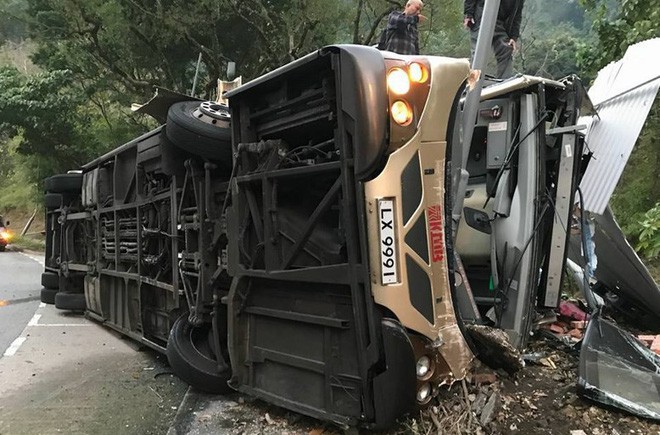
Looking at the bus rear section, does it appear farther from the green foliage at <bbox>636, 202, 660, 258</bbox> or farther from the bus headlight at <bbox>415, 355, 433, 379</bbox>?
the green foliage at <bbox>636, 202, 660, 258</bbox>

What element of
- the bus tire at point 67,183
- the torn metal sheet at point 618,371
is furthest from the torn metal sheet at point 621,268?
the bus tire at point 67,183

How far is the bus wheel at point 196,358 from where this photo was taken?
3.71 meters

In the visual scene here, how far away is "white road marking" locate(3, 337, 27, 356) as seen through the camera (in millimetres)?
5537

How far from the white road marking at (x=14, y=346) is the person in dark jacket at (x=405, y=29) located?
5.00 meters

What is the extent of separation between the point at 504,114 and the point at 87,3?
15793mm

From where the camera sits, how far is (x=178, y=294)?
4.44 metres

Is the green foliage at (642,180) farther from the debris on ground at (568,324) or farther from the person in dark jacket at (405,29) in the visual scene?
the person in dark jacket at (405,29)

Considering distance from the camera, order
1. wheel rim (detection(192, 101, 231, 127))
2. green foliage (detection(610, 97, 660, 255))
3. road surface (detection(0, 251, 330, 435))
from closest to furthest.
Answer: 1. road surface (detection(0, 251, 330, 435))
2. wheel rim (detection(192, 101, 231, 127))
3. green foliage (detection(610, 97, 660, 255))

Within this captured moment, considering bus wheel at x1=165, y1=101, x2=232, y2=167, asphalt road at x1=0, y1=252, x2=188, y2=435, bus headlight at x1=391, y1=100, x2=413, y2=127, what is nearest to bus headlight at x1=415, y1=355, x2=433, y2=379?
bus headlight at x1=391, y1=100, x2=413, y2=127

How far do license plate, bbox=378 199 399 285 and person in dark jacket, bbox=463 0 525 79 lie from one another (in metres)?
3.59

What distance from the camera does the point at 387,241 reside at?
2.59m

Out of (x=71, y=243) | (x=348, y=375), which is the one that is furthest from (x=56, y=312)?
(x=348, y=375)

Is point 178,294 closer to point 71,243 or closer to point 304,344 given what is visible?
point 304,344

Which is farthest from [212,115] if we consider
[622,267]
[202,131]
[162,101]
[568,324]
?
[622,267]
